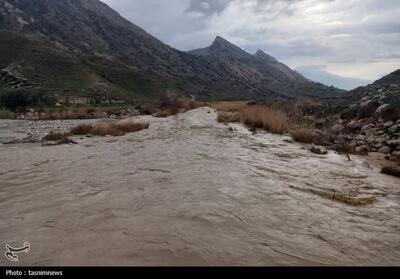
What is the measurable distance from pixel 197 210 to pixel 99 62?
331 ft

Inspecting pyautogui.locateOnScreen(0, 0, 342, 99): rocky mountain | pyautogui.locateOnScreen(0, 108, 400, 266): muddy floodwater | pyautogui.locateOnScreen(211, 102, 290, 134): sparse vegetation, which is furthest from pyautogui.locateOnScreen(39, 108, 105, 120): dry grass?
pyautogui.locateOnScreen(0, 108, 400, 266): muddy floodwater

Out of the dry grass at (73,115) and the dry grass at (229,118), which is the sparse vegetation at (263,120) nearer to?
the dry grass at (229,118)

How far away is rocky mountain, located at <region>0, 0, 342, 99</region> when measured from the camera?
237 feet

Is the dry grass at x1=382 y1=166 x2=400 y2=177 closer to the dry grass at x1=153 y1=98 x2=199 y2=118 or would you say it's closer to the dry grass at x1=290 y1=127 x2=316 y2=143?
the dry grass at x1=290 y1=127 x2=316 y2=143

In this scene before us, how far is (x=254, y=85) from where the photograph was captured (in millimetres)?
166000

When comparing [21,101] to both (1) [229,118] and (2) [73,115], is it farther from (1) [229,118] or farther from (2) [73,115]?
(1) [229,118]

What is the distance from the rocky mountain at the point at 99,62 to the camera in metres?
72.4

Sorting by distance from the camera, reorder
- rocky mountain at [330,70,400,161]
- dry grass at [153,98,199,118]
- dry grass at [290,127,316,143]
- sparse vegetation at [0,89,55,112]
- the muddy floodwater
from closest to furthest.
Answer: the muddy floodwater
rocky mountain at [330,70,400,161]
dry grass at [290,127,316,143]
dry grass at [153,98,199,118]
sparse vegetation at [0,89,55,112]

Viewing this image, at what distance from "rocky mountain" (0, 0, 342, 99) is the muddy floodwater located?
5144cm

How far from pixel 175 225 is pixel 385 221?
12.4 ft

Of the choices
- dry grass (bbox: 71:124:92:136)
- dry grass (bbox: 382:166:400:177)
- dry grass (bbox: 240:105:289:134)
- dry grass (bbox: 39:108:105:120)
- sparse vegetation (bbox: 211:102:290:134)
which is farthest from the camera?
dry grass (bbox: 39:108:105:120)

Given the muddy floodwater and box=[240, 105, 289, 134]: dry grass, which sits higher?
box=[240, 105, 289, 134]: dry grass

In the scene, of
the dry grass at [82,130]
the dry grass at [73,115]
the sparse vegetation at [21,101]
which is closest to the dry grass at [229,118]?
the dry grass at [82,130]

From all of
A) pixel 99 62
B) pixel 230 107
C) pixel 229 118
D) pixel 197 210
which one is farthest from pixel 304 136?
pixel 99 62
